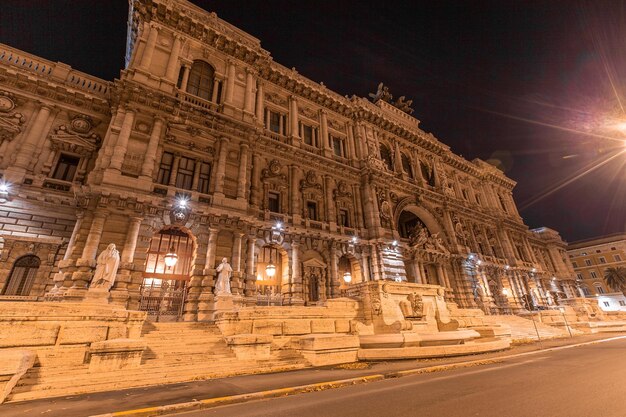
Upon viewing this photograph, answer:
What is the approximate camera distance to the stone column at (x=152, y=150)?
13.5m

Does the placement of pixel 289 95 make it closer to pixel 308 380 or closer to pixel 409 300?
pixel 409 300

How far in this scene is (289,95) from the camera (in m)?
22.9

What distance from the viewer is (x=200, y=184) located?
51.5 feet

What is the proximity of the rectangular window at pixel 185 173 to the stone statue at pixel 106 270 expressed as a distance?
5.38 m

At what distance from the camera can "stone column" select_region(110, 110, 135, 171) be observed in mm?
12875

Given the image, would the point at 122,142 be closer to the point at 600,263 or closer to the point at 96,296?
the point at 96,296

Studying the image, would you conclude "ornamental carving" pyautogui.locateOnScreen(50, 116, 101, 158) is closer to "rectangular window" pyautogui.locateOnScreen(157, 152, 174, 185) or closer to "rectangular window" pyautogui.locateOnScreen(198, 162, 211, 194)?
"rectangular window" pyautogui.locateOnScreen(157, 152, 174, 185)

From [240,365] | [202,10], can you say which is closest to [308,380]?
[240,365]

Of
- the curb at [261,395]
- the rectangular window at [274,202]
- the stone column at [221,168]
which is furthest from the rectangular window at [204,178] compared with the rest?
the curb at [261,395]

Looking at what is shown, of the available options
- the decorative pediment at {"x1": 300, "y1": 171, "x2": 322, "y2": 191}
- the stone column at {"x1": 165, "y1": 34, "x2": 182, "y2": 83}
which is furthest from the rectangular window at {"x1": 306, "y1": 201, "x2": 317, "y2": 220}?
the stone column at {"x1": 165, "y1": 34, "x2": 182, "y2": 83}

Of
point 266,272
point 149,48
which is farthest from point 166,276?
point 149,48

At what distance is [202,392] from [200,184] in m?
12.4

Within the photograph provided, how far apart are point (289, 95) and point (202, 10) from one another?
8.30m

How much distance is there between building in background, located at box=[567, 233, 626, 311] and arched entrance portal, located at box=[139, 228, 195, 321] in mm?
67177
